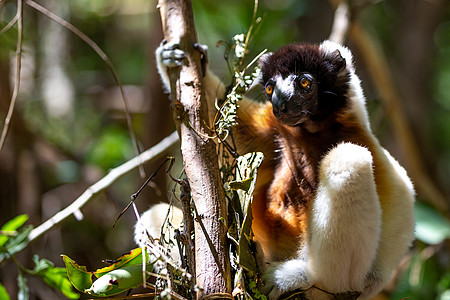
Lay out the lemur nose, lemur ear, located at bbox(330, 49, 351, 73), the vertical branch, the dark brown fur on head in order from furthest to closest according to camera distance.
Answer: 1. lemur ear, located at bbox(330, 49, 351, 73)
2. the dark brown fur on head
3. the lemur nose
4. the vertical branch

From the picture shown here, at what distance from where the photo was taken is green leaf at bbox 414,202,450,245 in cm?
358

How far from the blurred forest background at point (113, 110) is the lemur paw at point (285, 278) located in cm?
149

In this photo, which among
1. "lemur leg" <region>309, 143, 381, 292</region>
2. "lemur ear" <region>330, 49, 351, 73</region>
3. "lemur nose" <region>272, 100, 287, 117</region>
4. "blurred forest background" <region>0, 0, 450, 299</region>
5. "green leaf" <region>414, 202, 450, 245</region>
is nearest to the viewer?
"lemur leg" <region>309, 143, 381, 292</region>

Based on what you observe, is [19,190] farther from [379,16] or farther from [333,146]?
[379,16]

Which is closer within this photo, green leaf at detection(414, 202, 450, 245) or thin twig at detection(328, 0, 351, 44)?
green leaf at detection(414, 202, 450, 245)

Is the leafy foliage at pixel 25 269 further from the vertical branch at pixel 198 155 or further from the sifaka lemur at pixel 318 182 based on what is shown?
the vertical branch at pixel 198 155

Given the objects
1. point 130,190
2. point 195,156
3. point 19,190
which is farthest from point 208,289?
point 130,190

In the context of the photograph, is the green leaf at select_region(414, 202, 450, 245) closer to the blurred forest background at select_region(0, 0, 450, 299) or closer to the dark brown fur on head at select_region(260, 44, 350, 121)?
the blurred forest background at select_region(0, 0, 450, 299)

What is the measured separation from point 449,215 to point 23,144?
4.20 meters

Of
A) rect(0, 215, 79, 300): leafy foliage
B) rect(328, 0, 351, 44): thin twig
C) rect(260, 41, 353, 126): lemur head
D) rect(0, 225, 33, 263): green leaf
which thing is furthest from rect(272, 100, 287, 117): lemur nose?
rect(328, 0, 351, 44): thin twig

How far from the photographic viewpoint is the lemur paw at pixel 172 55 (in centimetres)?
208

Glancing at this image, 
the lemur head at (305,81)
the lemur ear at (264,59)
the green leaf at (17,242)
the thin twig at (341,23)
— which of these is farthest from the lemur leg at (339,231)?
the thin twig at (341,23)

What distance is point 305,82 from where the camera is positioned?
2277 mm

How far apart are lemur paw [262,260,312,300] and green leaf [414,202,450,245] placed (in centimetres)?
185
